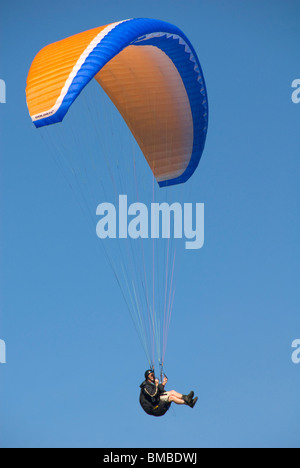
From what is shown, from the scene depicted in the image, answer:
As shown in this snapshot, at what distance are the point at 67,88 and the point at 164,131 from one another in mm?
4331

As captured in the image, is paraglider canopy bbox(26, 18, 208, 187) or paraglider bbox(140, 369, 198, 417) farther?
paraglider bbox(140, 369, 198, 417)

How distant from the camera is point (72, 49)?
568 inches

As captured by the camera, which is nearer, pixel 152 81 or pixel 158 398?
pixel 158 398

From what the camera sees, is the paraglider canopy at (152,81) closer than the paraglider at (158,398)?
Yes

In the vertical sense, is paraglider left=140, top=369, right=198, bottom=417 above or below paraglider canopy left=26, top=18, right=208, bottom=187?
below

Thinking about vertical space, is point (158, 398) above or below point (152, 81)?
below

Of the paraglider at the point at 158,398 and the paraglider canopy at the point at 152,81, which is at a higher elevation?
the paraglider canopy at the point at 152,81

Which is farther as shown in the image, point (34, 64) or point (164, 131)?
point (164, 131)

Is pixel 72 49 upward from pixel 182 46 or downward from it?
downward

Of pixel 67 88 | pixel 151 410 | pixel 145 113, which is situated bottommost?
pixel 151 410

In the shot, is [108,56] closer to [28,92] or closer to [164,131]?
[28,92]
